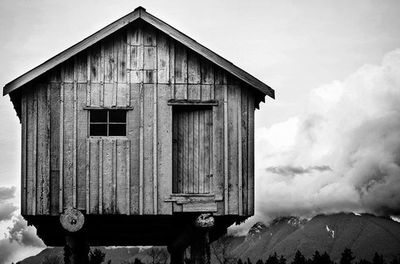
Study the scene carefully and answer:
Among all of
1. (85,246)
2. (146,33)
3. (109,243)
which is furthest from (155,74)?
(109,243)

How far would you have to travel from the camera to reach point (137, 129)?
55.4 ft

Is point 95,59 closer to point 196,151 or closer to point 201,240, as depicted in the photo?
point 196,151

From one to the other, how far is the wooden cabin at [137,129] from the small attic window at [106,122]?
2cm

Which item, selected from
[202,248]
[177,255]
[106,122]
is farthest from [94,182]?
[177,255]

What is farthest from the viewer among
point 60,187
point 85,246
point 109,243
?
point 109,243

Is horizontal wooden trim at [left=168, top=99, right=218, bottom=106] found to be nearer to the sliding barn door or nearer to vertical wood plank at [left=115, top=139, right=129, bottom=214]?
the sliding barn door

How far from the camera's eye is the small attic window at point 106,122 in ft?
55.4

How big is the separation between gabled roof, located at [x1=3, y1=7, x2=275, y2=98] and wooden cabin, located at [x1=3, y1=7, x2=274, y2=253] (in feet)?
0.08

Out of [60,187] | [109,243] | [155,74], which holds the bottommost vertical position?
[109,243]

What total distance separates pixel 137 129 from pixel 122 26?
7.90 ft

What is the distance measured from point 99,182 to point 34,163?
1563 mm

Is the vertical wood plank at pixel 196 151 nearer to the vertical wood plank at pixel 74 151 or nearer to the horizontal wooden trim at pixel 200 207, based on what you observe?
the horizontal wooden trim at pixel 200 207

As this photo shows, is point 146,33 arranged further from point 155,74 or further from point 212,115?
point 212,115

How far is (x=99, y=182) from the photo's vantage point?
16.6 meters
